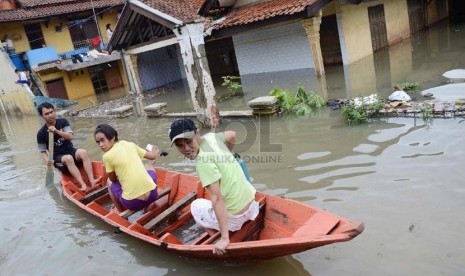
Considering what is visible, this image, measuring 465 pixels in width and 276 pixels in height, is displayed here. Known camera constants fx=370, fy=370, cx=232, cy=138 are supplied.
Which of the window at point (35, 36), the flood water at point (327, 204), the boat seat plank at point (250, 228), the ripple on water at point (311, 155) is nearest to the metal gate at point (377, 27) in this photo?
the flood water at point (327, 204)

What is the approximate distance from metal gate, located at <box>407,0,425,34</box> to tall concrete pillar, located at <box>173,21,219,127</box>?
45.1 feet

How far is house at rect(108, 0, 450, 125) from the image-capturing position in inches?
486

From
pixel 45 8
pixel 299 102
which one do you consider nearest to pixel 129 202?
pixel 299 102

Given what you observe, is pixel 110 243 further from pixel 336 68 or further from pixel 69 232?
pixel 336 68

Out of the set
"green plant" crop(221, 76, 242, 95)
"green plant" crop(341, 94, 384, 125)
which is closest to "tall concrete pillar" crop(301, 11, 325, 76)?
"green plant" crop(221, 76, 242, 95)

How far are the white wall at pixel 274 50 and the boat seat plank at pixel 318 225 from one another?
12.2 metres

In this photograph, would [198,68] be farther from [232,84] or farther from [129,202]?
[129,202]

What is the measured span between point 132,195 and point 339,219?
9.12ft

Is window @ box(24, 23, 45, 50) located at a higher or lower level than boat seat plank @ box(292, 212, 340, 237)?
higher

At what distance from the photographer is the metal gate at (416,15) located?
60.8 ft

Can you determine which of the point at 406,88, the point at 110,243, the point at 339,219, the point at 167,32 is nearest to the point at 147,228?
the point at 110,243

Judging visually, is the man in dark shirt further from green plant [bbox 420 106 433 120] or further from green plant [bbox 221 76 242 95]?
green plant [bbox 221 76 242 95]

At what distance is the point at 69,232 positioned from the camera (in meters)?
5.81

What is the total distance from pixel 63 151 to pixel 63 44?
19.9 m
